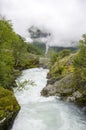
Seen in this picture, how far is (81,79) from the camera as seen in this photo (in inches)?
1806

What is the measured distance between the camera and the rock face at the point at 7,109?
77.0 feet

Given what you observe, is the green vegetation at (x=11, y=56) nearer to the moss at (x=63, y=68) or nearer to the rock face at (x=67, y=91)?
the rock face at (x=67, y=91)

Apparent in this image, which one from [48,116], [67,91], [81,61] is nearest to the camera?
[48,116]

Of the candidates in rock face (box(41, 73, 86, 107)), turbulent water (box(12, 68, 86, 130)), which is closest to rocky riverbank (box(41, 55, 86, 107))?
rock face (box(41, 73, 86, 107))

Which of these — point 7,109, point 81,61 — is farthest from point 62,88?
point 7,109

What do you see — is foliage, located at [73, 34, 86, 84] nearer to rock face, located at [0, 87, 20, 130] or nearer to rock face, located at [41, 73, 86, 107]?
rock face, located at [41, 73, 86, 107]

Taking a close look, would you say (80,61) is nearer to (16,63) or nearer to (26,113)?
(26,113)

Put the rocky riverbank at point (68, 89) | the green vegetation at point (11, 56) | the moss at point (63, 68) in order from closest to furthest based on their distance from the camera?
the green vegetation at point (11, 56) < the rocky riverbank at point (68, 89) < the moss at point (63, 68)

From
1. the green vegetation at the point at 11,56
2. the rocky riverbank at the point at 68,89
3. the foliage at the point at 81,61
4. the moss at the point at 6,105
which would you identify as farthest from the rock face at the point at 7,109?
the foliage at the point at 81,61

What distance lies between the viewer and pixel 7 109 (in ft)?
80.5

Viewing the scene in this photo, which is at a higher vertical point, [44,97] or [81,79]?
[81,79]

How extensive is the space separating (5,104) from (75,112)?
15.3 meters

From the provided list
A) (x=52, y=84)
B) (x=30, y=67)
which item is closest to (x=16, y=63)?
(x=30, y=67)

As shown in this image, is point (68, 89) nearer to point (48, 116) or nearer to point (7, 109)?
point (48, 116)
